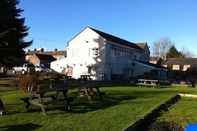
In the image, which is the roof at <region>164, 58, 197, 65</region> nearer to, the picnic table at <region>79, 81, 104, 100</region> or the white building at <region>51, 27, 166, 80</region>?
the white building at <region>51, 27, 166, 80</region>

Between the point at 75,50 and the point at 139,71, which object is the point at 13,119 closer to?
the point at 75,50

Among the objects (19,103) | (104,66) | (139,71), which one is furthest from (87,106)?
(139,71)

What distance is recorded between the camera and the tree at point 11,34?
45.4 metres

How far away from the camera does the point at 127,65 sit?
72125mm

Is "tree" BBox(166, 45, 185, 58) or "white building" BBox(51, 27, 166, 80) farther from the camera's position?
"tree" BBox(166, 45, 185, 58)

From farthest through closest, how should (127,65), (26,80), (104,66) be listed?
(127,65)
(104,66)
(26,80)

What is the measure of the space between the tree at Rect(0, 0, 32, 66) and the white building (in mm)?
15178

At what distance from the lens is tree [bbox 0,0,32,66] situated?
4538 cm

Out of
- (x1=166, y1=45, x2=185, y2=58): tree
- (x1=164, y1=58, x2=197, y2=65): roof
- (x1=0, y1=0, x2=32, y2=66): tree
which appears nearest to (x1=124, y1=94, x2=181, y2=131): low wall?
(x1=0, y1=0, x2=32, y2=66): tree

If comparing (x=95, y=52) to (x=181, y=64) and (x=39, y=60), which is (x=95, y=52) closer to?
(x=39, y=60)

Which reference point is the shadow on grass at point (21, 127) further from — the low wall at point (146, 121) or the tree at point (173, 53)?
the tree at point (173, 53)

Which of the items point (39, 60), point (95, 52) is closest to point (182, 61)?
point (39, 60)

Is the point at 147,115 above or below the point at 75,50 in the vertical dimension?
below

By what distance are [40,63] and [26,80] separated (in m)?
81.8
